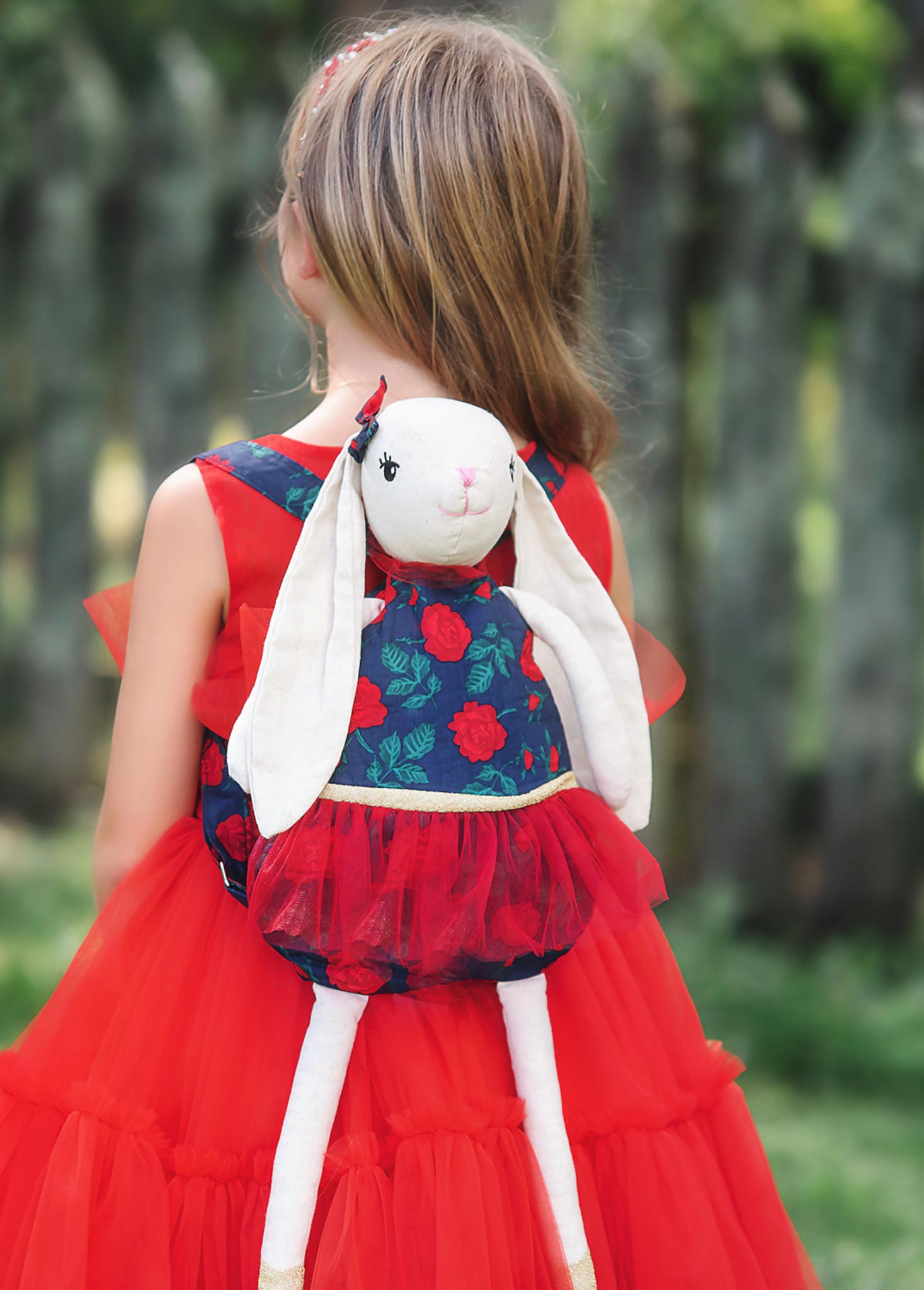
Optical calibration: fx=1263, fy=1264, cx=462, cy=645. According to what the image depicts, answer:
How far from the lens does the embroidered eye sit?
1332mm

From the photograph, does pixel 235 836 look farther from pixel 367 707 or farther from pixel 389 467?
pixel 389 467

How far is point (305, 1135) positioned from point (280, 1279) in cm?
14

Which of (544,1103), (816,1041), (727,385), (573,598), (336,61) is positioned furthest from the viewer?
(727,385)

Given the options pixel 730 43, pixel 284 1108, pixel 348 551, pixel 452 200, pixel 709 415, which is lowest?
pixel 284 1108

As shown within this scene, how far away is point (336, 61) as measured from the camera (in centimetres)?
159

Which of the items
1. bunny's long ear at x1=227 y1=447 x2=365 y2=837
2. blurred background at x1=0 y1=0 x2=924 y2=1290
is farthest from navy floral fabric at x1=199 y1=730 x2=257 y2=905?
blurred background at x1=0 y1=0 x2=924 y2=1290

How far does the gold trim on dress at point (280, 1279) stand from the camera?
128cm

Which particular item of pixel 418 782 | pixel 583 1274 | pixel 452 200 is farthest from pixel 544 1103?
pixel 452 200

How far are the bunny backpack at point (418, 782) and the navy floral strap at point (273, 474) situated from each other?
10 centimetres

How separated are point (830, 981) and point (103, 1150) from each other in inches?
90.6

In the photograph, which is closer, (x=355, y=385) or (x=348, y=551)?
(x=348, y=551)

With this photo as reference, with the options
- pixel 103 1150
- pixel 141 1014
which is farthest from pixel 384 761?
pixel 103 1150

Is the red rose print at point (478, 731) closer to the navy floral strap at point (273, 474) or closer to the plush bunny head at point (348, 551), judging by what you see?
the plush bunny head at point (348, 551)

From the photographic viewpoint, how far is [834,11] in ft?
14.9
